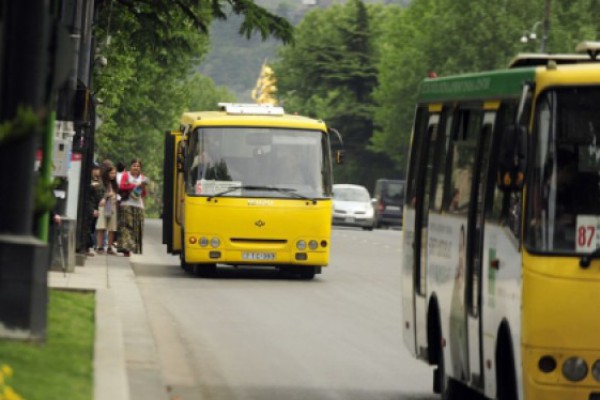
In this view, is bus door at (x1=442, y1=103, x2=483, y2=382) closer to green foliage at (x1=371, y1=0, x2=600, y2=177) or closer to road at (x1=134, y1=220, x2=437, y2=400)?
road at (x1=134, y1=220, x2=437, y2=400)

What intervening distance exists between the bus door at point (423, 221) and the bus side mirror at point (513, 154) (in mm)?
3364

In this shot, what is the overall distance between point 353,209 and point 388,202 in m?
8.03

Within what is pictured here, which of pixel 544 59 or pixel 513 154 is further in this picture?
pixel 544 59

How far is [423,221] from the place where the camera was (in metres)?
14.9

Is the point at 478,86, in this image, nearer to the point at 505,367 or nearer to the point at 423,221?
the point at 423,221

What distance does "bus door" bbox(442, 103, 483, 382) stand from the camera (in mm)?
13086

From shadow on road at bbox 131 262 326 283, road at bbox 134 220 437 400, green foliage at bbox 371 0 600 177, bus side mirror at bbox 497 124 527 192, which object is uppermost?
green foliage at bbox 371 0 600 177

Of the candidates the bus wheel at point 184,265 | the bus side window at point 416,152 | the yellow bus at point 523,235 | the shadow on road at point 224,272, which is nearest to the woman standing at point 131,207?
the shadow on road at point 224,272

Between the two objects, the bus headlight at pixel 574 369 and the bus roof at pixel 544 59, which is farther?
the bus roof at pixel 544 59

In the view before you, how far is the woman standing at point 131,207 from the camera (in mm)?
35469

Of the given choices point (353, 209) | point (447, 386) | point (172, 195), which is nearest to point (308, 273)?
point (172, 195)

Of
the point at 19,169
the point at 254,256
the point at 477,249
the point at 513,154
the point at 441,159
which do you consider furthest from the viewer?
the point at 254,256

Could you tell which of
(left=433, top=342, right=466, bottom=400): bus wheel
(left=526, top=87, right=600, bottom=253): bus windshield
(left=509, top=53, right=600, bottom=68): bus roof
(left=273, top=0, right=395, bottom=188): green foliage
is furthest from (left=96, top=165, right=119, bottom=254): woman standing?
(left=273, top=0, right=395, bottom=188): green foliage

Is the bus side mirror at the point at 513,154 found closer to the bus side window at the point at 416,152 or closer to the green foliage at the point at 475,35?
the bus side window at the point at 416,152
